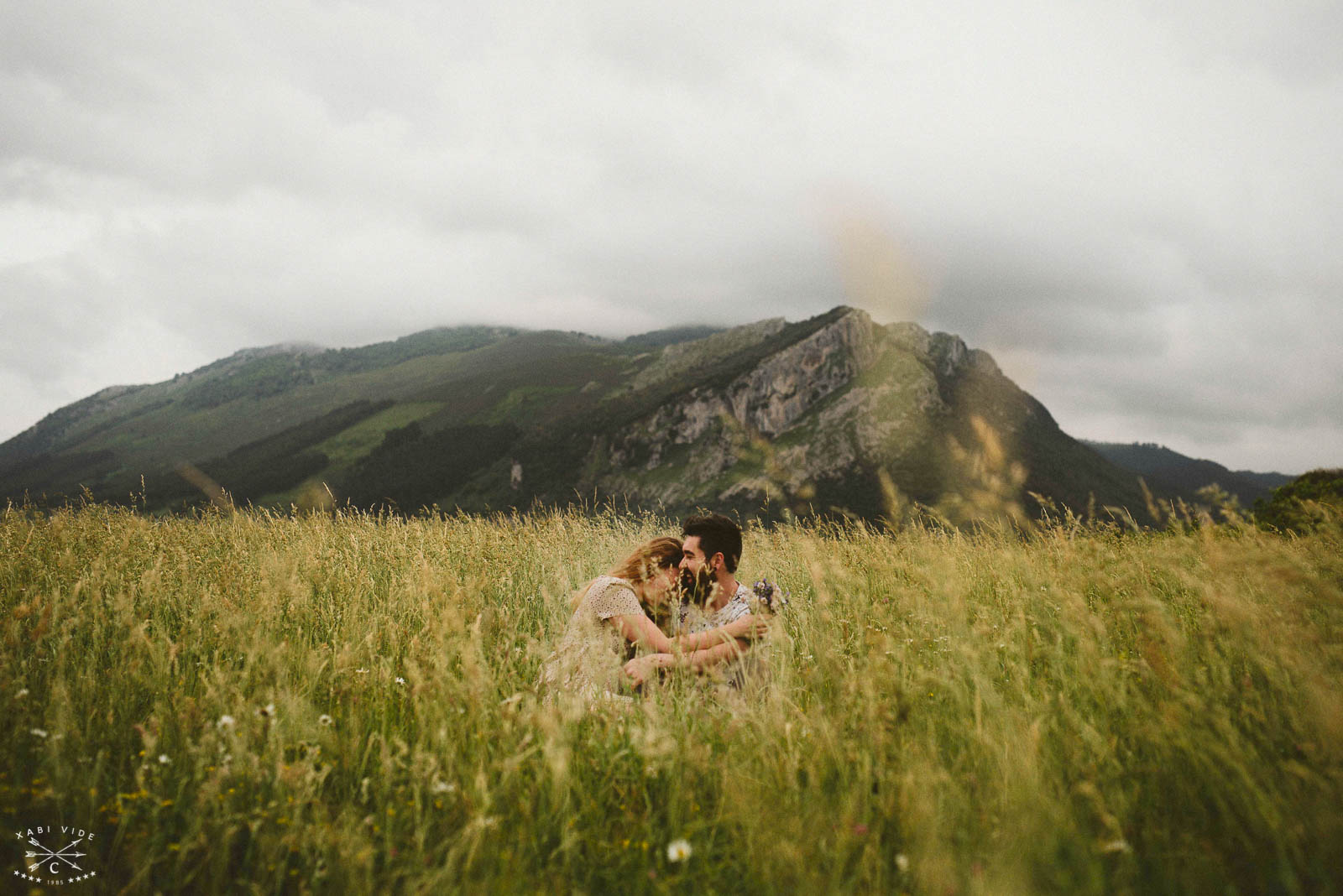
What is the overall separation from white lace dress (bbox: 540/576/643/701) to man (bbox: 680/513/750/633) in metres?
0.72

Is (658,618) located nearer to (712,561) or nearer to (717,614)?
(717,614)

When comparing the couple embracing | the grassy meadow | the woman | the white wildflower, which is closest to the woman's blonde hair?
the couple embracing

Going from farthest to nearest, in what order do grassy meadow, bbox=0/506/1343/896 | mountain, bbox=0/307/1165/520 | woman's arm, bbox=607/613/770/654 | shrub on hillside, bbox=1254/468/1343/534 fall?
mountain, bbox=0/307/1165/520 < shrub on hillside, bbox=1254/468/1343/534 < woman's arm, bbox=607/613/770/654 < grassy meadow, bbox=0/506/1343/896

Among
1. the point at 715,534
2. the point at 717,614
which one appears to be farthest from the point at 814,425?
the point at 717,614

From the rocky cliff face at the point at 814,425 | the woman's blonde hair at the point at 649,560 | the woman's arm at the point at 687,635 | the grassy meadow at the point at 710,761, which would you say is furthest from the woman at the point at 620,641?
the rocky cliff face at the point at 814,425

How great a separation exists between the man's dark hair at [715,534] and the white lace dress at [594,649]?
886 mm

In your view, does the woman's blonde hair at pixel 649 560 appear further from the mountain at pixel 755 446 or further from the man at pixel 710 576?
the mountain at pixel 755 446

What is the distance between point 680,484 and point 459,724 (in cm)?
13791

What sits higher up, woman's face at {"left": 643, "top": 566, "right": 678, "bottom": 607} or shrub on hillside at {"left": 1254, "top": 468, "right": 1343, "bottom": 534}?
shrub on hillside at {"left": 1254, "top": 468, "right": 1343, "bottom": 534}

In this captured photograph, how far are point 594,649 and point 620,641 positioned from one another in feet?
1.86

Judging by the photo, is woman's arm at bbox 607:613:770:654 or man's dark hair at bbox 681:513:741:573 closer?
woman's arm at bbox 607:613:770:654

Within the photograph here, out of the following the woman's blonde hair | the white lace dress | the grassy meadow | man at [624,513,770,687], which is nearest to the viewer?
the grassy meadow

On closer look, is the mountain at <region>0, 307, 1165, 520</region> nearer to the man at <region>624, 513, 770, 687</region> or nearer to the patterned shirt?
the man at <region>624, 513, 770, 687</region>

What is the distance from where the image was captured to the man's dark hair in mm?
4711
